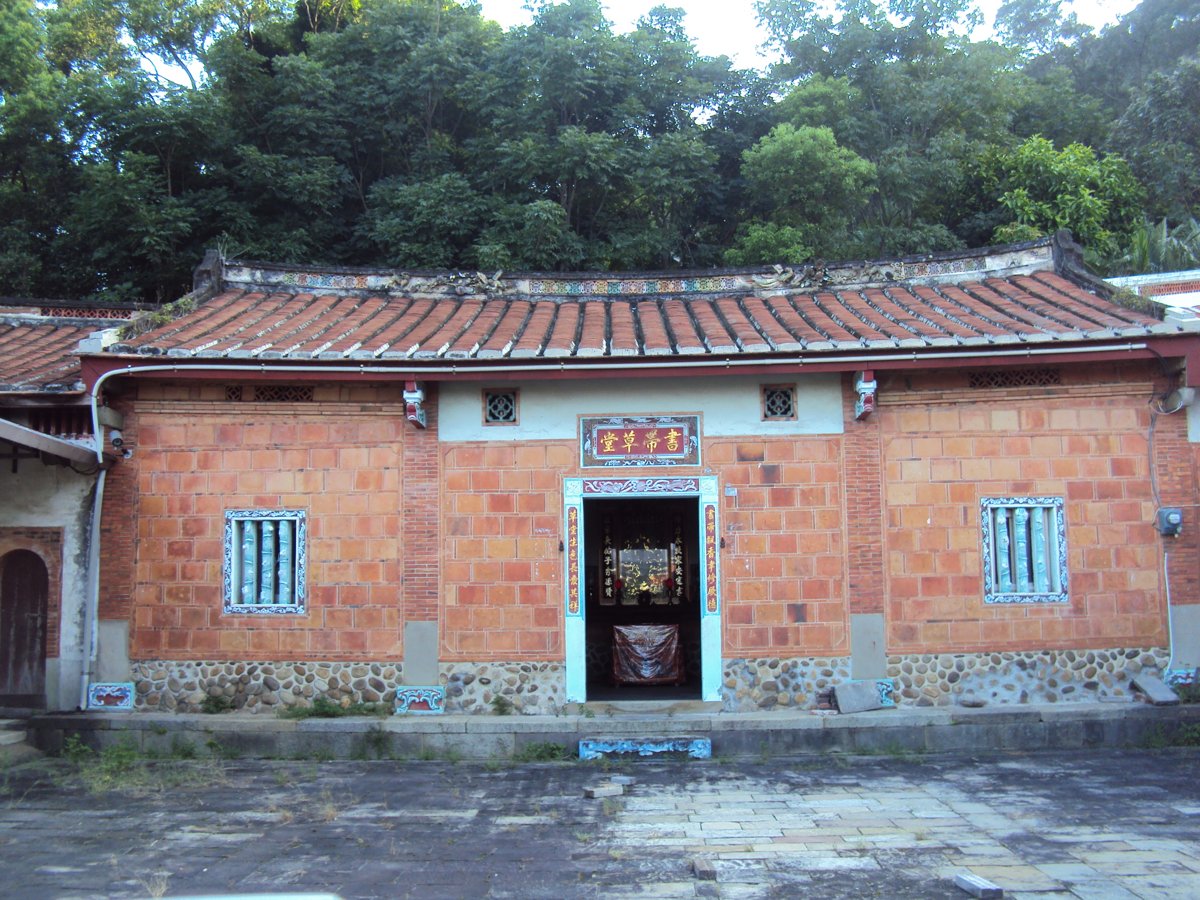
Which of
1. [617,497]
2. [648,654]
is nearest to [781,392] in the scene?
[617,497]

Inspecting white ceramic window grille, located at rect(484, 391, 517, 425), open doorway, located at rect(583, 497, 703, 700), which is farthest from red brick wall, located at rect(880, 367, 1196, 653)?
open doorway, located at rect(583, 497, 703, 700)

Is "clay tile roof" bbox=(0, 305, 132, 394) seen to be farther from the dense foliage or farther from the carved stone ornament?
the carved stone ornament

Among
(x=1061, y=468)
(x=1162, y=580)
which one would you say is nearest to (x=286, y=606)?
(x=1061, y=468)

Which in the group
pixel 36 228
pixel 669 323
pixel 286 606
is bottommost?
pixel 286 606

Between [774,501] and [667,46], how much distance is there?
1433 cm

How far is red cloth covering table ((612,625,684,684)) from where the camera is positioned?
1105 cm

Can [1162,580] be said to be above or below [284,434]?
below

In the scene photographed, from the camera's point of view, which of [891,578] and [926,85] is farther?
[926,85]

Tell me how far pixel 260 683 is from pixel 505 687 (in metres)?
2.33

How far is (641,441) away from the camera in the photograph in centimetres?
912

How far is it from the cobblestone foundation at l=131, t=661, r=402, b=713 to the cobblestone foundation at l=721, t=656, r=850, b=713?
316 centimetres

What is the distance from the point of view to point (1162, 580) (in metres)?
8.91

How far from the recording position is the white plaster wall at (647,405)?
9133 mm

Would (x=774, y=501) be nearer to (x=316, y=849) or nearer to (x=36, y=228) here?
(x=316, y=849)
